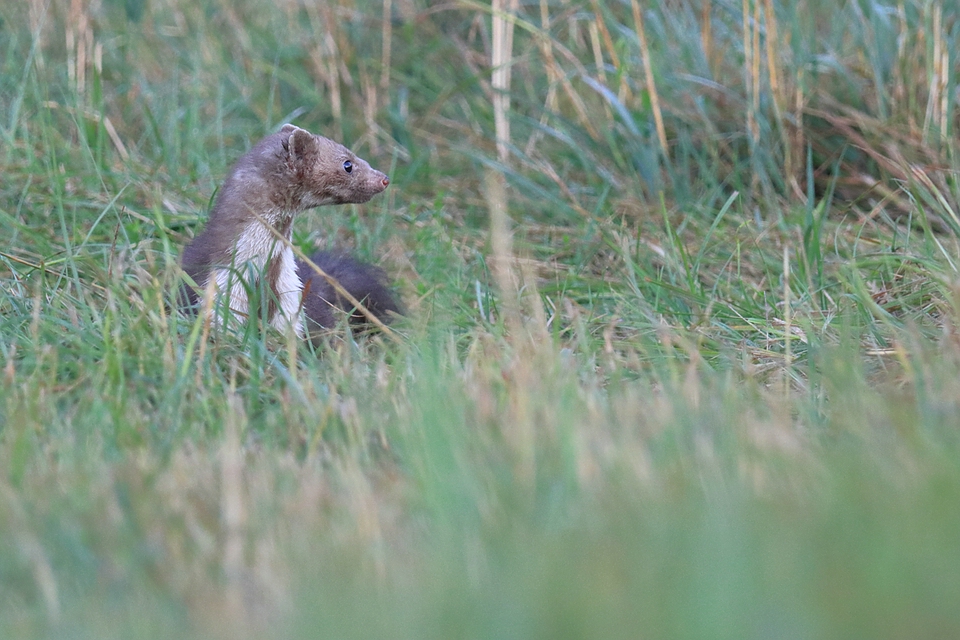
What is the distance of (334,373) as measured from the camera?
11.1ft

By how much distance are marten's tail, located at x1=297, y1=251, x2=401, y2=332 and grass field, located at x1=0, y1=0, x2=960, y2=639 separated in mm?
191

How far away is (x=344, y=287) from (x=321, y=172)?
54 cm

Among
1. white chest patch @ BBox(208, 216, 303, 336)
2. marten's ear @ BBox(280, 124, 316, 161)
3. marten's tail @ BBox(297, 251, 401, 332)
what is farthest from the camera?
marten's ear @ BBox(280, 124, 316, 161)

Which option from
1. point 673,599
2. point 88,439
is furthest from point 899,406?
point 88,439

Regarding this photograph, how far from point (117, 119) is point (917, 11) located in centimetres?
431

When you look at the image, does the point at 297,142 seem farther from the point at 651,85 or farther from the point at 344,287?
the point at 651,85

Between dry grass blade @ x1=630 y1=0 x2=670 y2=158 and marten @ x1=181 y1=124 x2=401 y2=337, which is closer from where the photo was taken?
marten @ x1=181 y1=124 x2=401 y2=337

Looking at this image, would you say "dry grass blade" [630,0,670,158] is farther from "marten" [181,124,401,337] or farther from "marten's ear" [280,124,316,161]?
"marten's ear" [280,124,316,161]

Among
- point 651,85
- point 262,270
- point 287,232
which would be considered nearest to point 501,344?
point 262,270

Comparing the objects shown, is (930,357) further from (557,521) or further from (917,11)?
(917,11)

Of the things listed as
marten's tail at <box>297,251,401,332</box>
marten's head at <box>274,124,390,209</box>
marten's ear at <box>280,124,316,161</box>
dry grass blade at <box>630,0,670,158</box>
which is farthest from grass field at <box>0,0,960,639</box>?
marten's ear at <box>280,124,316,161</box>

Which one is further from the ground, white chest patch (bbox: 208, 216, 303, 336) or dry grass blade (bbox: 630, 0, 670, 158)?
dry grass blade (bbox: 630, 0, 670, 158)

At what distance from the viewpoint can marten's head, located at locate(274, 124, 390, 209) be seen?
15.5 ft

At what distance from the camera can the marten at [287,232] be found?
172 inches
